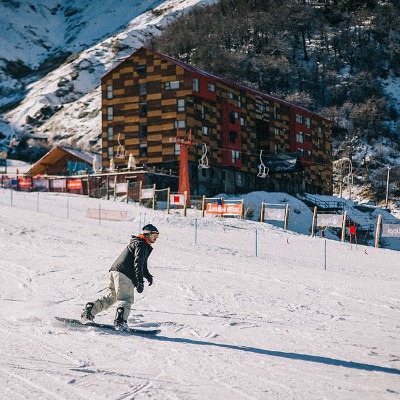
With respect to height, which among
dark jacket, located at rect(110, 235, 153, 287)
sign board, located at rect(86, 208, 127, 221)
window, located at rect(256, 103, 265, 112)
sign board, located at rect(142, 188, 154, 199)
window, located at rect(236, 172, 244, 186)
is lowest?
sign board, located at rect(86, 208, 127, 221)

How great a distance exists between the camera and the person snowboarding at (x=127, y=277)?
9.53 m

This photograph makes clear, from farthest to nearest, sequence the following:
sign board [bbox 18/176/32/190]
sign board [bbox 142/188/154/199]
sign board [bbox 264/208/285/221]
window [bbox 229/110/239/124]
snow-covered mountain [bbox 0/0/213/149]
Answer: snow-covered mountain [bbox 0/0/213/149], window [bbox 229/110/239/124], sign board [bbox 18/176/32/190], sign board [bbox 142/188/154/199], sign board [bbox 264/208/285/221]

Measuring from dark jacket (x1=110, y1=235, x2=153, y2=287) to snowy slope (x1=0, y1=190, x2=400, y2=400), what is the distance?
2.81 ft

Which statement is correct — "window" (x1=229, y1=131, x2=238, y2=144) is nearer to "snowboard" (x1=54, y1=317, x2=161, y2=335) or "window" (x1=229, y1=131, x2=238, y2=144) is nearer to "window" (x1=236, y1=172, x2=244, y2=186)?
"window" (x1=236, y1=172, x2=244, y2=186)

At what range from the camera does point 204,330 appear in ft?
33.1

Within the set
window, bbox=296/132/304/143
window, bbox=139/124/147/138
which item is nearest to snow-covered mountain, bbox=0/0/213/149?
window, bbox=296/132/304/143

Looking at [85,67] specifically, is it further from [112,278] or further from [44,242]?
[112,278]

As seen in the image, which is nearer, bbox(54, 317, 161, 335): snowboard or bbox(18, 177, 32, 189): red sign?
bbox(54, 317, 161, 335): snowboard

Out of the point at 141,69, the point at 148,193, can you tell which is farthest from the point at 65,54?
the point at 148,193

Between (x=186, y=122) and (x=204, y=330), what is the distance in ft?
145

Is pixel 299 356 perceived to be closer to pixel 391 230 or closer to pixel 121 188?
pixel 391 230

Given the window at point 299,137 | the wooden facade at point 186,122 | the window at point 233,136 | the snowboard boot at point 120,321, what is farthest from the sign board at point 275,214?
the window at point 299,137

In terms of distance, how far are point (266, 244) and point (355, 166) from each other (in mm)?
57556

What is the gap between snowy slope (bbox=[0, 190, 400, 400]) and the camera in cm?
698
